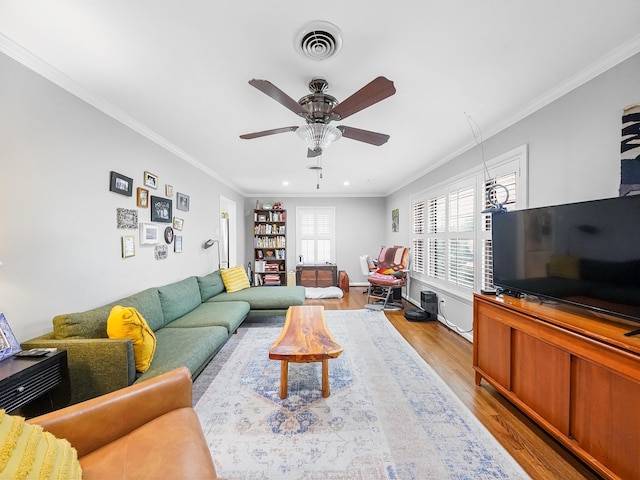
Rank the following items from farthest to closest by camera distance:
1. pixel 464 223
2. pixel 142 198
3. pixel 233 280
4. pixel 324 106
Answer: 1. pixel 233 280
2. pixel 464 223
3. pixel 142 198
4. pixel 324 106

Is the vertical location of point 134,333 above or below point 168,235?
below

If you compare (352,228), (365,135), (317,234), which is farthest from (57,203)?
(352,228)

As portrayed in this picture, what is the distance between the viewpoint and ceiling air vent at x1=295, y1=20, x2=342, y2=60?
1.43 metres

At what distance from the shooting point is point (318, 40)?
1508 mm

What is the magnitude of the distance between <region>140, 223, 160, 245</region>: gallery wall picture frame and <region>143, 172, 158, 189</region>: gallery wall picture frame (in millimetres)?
435

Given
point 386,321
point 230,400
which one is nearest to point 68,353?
point 230,400

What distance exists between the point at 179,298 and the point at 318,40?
112 inches

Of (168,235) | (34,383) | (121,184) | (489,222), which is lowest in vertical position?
(34,383)

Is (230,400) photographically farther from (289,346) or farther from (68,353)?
(68,353)

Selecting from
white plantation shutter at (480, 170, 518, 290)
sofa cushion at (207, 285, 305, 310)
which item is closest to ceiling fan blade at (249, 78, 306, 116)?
white plantation shutter at (480, 170, 518, 290)

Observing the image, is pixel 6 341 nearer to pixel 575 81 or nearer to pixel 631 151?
pixel 631 151

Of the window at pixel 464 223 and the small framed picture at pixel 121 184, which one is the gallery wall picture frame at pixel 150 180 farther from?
the window at pixel 464 223

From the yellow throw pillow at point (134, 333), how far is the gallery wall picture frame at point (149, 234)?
3.87 feet

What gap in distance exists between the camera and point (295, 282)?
21.2 feet
